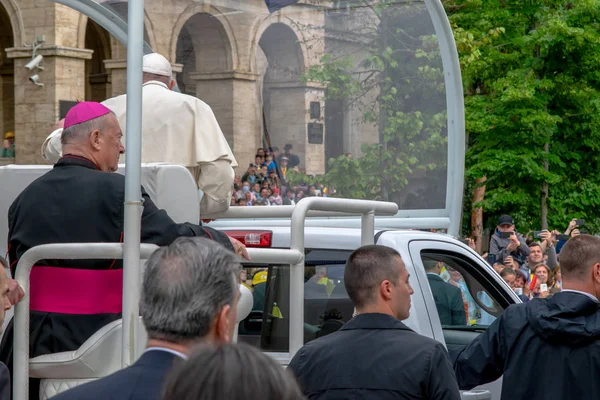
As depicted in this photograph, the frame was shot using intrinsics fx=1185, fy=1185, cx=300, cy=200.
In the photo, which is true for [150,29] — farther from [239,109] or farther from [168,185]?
[168,185]

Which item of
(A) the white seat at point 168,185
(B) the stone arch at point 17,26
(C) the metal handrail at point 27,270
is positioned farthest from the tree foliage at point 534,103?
(C) the metal handrail at point 27,270

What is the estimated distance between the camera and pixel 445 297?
5.84 m

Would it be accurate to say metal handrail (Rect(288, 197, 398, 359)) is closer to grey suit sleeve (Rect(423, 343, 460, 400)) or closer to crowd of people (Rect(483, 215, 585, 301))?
grey suit sleeve (Rect(423, 343, 460, 400))

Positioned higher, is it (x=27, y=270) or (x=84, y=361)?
(x=27, y=270)

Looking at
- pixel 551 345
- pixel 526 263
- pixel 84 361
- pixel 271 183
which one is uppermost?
pixel 271 183

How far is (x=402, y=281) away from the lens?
4367mm

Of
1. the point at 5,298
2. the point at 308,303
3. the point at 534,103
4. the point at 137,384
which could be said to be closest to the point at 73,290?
the point at 5,298

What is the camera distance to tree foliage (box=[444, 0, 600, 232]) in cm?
2411

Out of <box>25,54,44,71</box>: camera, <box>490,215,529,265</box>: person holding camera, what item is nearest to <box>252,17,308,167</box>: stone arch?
<box>490,215,529,265</box>: person holding camera

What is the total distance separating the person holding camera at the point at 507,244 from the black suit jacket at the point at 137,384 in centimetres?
1435

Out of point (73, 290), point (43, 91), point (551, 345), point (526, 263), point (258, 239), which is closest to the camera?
point (73, 290)

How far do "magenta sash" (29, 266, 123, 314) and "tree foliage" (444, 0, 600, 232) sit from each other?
65.4 ft

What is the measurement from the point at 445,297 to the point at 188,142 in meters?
1.59

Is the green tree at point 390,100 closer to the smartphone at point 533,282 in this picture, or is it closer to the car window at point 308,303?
the car window at point 308,303
